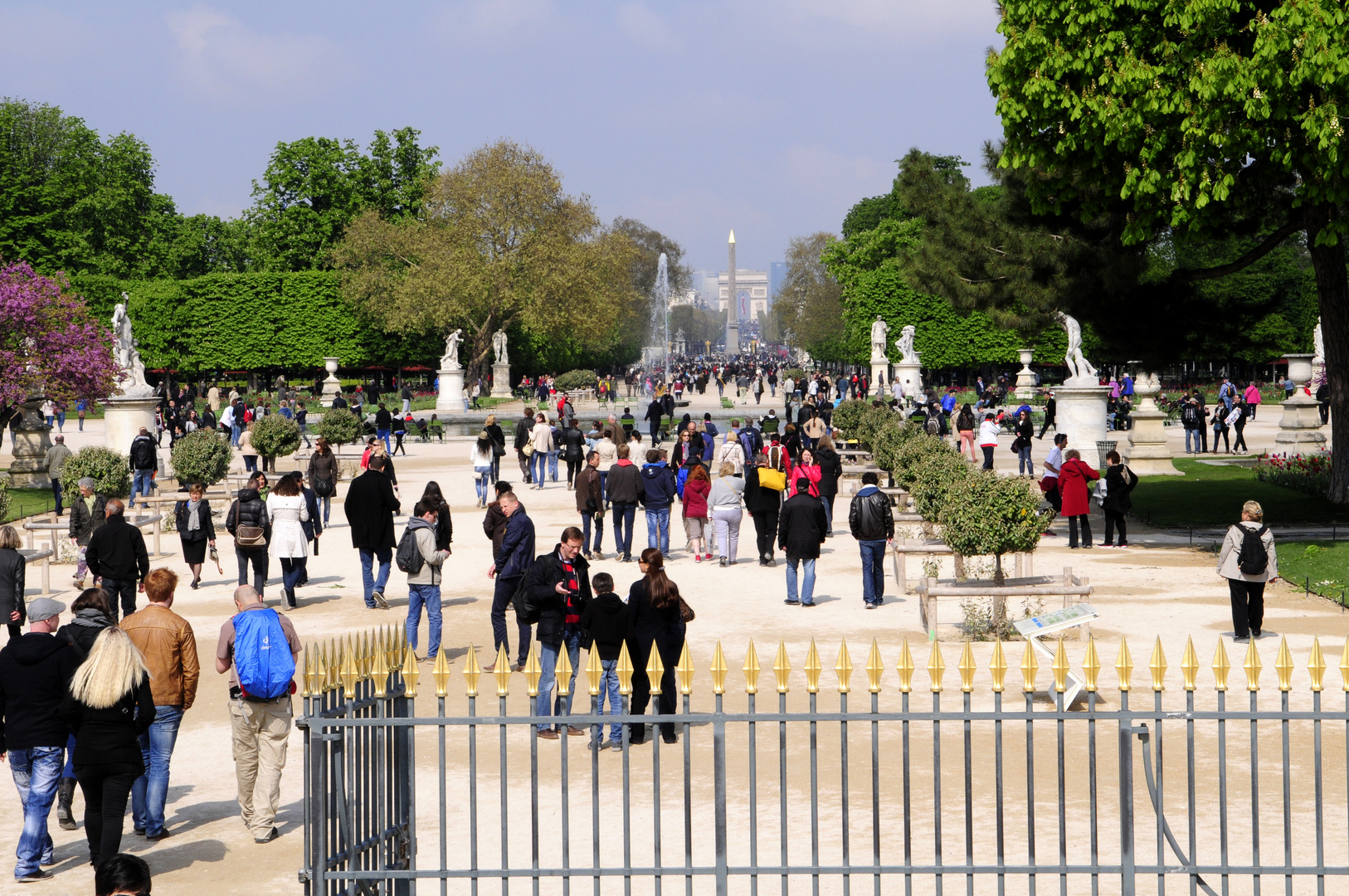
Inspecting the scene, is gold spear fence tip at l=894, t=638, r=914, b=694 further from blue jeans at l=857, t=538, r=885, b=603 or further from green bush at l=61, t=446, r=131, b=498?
green bush at l=61, t=446, r=131, b=498

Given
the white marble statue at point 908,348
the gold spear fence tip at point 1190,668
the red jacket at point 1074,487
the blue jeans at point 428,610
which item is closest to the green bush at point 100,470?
the blue jeans at point 428,610

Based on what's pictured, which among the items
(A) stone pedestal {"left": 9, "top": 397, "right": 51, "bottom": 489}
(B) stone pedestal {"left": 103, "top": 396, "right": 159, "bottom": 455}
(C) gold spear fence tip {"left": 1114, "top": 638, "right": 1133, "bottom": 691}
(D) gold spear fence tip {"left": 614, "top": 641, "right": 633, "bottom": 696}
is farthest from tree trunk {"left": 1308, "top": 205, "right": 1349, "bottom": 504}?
(A) stone pedestal {"left": 9, "top": 397, "right": 51, "bottom": 489}

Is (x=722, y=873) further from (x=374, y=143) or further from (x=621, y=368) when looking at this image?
(x=621, y=368)

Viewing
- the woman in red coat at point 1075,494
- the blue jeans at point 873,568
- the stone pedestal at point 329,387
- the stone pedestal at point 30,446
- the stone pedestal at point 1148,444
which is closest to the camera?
the blue jeans at point 873,568

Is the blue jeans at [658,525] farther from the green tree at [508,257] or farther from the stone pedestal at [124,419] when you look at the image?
the green tree at [508,257]

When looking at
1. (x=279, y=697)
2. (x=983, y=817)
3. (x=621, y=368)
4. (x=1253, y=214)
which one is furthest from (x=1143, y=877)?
(x=621, y=368)

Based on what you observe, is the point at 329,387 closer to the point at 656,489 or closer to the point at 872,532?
the point at 656,489

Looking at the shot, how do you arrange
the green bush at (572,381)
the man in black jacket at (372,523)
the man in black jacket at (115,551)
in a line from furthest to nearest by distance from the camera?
the green bush at (572,381) → the man in black jacket at (372,523) → the man in black jacket at (115,551)

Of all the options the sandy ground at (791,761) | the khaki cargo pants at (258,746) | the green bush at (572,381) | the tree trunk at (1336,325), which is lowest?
the sandy ground at (791,761)

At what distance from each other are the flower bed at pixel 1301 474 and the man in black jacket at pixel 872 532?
33.2 feet

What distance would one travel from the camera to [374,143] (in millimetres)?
68312

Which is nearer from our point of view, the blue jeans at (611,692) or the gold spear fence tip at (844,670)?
the gold spear fence tip at (844,670)

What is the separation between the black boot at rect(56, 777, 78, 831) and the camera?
7758 millimetres

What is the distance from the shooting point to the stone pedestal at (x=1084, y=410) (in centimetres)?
2855
